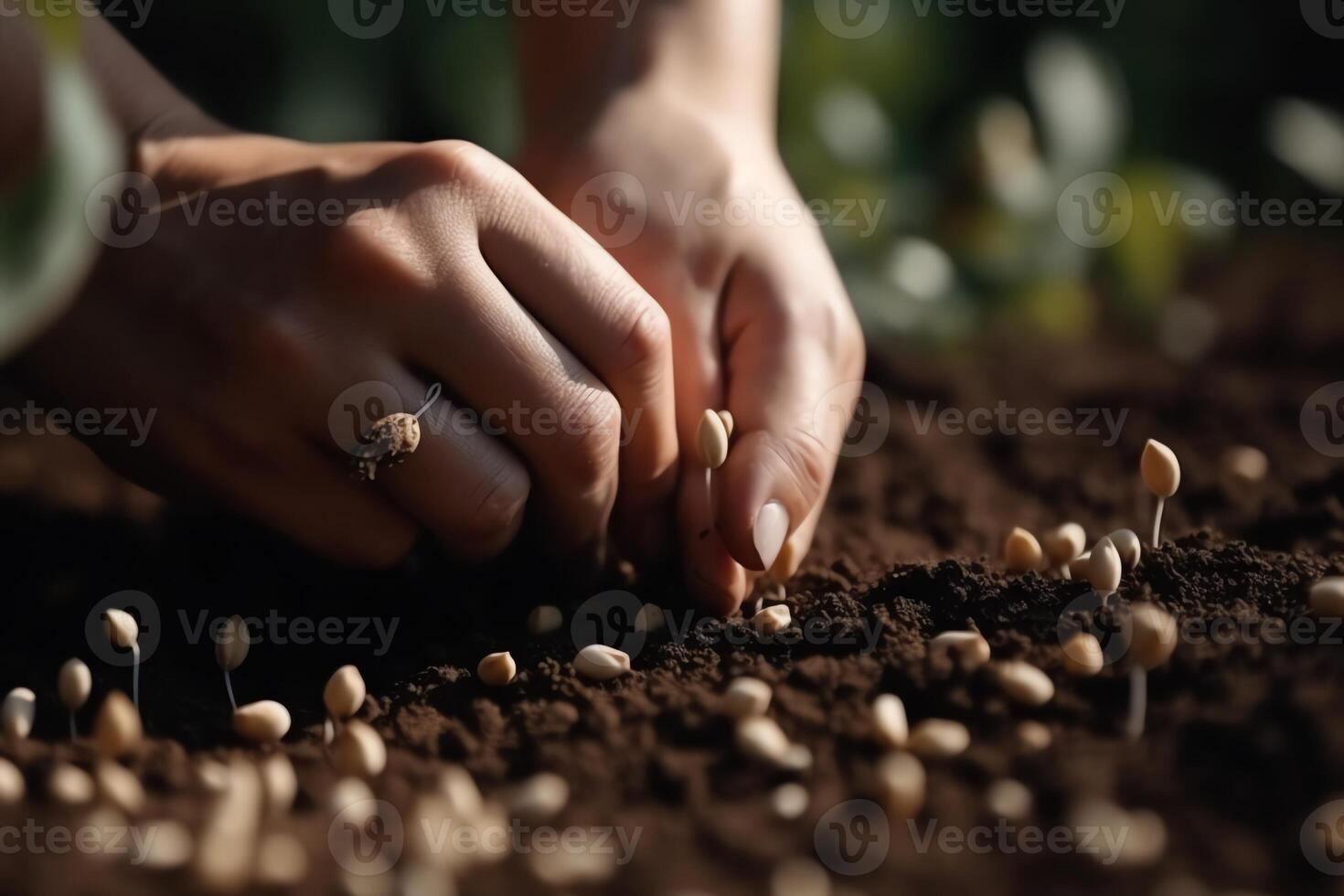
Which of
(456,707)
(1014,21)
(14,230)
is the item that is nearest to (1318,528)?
(456,707)

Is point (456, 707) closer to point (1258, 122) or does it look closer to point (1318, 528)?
point (1318, 528)

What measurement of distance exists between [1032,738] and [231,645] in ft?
1.92

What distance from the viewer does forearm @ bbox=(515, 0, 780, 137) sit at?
3.92 feet

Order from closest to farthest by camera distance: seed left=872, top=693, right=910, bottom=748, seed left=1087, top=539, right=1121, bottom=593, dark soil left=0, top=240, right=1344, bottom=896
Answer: dark soil left=0, top=240, right=1344, bottom=896
seed left=872, top=693, right=910, bottom=748
seed left=1087, top=539, right=1121, bottom=593

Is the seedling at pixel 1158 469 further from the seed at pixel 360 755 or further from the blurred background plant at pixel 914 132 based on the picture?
the blurred background plant at pixel 914 132

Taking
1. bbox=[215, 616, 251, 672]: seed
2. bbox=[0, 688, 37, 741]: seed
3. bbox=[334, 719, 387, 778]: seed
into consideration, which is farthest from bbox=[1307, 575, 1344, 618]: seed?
bbox=[0, 688, 37, 741]: seed

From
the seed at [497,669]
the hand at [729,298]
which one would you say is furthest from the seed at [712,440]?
the seed at [497,669]

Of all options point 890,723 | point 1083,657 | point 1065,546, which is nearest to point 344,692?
point 890,723

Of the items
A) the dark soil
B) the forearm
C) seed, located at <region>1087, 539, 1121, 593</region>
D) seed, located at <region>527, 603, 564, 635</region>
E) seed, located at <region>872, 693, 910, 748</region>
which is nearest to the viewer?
the dark soil

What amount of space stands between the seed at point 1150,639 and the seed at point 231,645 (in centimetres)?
65

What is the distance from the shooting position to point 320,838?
683 millimetres

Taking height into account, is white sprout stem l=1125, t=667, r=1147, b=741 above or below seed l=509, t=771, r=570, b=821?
above

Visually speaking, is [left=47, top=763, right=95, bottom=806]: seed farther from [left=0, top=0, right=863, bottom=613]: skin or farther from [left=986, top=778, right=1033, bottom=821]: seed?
[left=986, top=778, right=1033, bottom=821]: seed

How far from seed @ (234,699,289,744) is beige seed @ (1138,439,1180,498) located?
2.38ft
